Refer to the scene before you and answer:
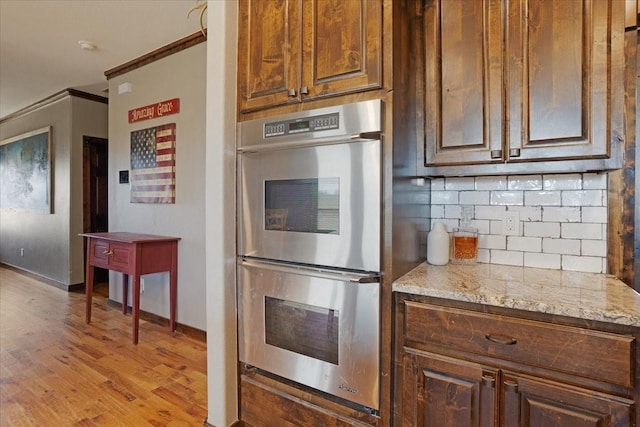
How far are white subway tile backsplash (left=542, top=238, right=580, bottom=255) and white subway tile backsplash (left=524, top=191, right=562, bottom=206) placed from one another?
0.17 meters

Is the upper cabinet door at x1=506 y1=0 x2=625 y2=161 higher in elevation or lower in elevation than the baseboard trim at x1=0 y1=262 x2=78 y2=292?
higher

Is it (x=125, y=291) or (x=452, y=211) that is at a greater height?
(x=452, y=211)

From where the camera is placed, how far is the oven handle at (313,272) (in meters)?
1.35

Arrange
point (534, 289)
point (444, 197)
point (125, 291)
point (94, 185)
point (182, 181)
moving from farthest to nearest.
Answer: point (94, 185) < point (125, 291) < point (182, 181) < point (444, 197) < point (534, 289)

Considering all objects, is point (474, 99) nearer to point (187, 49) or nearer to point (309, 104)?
point (309, 104)

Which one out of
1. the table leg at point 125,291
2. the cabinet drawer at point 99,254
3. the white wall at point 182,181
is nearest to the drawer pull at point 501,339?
the white wall at point 182,181

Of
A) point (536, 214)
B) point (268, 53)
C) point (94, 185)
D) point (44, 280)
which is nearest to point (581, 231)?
point (536, 214)

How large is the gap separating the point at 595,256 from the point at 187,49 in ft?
11.0

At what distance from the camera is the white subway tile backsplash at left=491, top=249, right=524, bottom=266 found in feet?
5.56

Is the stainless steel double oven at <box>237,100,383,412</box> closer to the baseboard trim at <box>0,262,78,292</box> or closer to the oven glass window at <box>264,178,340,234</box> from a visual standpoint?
the oven glass window at <box>264,178,340,234</box>

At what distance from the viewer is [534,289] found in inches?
49.3

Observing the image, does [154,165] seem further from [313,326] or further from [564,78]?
[564,78]

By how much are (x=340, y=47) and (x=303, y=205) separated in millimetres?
694

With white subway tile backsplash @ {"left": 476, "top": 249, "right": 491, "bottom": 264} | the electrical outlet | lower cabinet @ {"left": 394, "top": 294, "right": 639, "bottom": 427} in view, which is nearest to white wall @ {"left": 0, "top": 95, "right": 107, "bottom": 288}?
lower cabinet @ {"left": 394, "top": 294, "right": 639, "bottom": 427}
